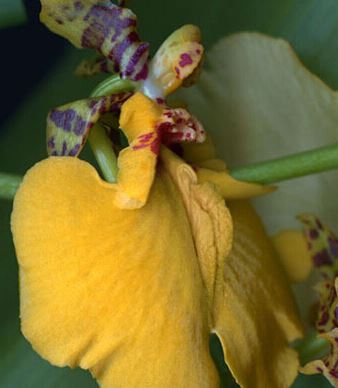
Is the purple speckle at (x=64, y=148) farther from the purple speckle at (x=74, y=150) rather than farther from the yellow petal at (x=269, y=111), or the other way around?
the yellow petal at (x=269, y=111)

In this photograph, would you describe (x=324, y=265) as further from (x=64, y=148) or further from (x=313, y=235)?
(x=64, y=148)

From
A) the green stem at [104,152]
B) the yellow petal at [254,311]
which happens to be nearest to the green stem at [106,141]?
the green stem at [104,152]

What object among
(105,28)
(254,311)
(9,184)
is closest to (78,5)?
(105,28)

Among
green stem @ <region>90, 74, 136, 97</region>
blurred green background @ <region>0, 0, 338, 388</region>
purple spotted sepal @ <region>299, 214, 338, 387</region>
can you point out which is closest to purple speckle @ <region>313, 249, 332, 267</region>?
purple spotted sepal @ <region>299, 214, 338, 387</region>

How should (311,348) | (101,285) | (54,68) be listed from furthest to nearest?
(54,68) → (311,348) → (101,285)

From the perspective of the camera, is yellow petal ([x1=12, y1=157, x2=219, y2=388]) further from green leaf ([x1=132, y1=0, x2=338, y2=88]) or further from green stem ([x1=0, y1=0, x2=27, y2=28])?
green leaf ([x1=132, y1=0, x2=338, y2=88])

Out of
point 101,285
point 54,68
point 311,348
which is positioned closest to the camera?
point 101,285
